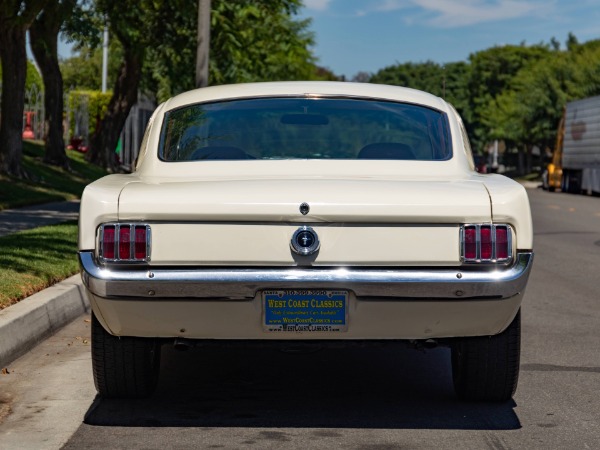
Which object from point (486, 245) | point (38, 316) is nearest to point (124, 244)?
point (486, 245)

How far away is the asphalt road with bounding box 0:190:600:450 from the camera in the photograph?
19.3ft

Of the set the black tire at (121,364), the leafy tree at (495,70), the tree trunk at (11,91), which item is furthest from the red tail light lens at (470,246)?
the leafy tree at (495,70)

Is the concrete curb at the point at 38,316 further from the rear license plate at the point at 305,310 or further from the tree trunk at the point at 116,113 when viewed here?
the tree trunk at the point at 116,113

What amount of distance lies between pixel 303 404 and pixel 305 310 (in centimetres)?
91

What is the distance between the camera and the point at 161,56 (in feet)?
126

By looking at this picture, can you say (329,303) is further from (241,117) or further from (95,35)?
(95,35)

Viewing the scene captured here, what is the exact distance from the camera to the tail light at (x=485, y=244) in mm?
5887

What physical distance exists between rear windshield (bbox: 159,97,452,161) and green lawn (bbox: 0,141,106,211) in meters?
13.4

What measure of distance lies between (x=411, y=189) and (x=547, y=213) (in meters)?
25.7

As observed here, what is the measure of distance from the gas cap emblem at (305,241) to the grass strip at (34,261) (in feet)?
11.4

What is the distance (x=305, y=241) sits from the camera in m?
5.84

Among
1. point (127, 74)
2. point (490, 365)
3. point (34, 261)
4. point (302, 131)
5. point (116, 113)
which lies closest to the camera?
point (490, 365)

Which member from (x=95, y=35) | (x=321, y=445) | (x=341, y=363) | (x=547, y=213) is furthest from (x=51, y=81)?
(x=321, y=445)

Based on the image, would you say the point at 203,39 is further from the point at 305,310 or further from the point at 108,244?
the point at 305,310
